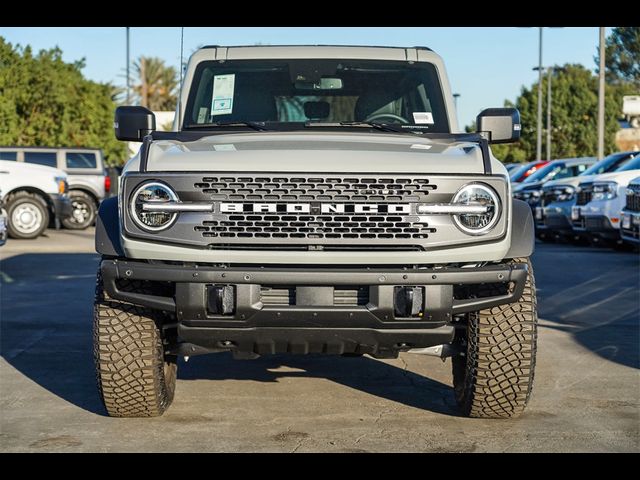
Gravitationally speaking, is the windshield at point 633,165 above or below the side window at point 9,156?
below

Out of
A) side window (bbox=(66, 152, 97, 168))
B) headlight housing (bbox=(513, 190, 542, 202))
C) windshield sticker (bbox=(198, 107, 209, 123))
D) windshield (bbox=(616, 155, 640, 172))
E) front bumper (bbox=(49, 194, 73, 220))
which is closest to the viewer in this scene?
windshield sticker (bbox=(198, 107, 209, 123))

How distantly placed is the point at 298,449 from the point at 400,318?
2.65 feet

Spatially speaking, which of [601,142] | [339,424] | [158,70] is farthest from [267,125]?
[158,70]

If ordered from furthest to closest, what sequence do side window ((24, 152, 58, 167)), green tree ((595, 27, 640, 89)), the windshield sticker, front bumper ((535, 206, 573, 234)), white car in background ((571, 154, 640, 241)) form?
green tree ((595, 27, 640, 89)) → side window ((24, 152, 58, 167)) → front bumper ((535, 206, 573, 234)) → white car in background ((571, 154, 640, 241)) → the windshield sticker

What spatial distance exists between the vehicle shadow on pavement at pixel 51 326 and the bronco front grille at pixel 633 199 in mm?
6826

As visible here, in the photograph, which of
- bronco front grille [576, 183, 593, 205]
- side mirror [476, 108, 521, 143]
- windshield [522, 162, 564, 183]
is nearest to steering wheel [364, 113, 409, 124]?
side mirror [476, 108, 521, 143]

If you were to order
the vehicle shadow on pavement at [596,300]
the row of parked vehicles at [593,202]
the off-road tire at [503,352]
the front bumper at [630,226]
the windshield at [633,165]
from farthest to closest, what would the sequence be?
the windshield at [633,165] → the row of parked vehicles at [593,202] → the front bumper at [630,226] → the vehicle shadow on pavement at [596,300] → the off-road tire at [503,352]

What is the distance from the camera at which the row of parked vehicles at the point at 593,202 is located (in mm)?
15594

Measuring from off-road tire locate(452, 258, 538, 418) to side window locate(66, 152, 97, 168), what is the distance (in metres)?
21.5

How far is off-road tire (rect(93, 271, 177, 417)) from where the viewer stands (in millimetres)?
6090

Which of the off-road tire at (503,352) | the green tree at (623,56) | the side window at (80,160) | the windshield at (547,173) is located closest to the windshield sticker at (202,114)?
the off-road tire at (503,352)

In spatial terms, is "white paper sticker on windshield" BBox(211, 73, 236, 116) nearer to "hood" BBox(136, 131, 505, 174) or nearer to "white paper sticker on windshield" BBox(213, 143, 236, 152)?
"hood" BBox(136, 131, 505, 174)

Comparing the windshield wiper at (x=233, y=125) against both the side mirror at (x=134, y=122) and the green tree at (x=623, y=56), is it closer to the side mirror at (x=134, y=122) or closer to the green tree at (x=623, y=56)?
the side mirror at (x=134, y=122)

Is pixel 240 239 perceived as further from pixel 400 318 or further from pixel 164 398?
pixel 164 398
